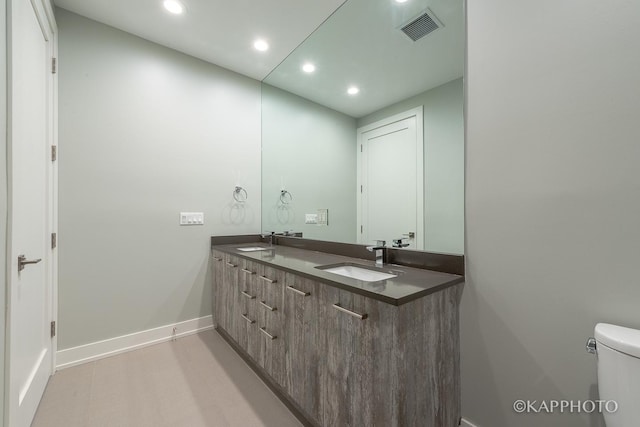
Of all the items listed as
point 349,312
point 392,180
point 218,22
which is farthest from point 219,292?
point 218,22

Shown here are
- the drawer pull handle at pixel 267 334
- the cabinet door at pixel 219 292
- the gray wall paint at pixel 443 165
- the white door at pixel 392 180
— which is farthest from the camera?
the cabinet door at pixel 219 292

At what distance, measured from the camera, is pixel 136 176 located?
7.36 feet

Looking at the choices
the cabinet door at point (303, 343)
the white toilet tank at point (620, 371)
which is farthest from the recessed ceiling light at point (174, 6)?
the white toilet tank at point (620, 371)

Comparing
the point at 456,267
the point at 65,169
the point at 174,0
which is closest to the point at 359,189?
the point at 456,267

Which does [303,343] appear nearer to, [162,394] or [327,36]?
[162,394]

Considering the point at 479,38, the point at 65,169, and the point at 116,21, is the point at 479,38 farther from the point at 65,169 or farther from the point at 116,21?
the point at 65,169

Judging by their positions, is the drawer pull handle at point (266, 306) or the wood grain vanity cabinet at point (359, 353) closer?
the wood grain vanity cabinet at point (359, 353)

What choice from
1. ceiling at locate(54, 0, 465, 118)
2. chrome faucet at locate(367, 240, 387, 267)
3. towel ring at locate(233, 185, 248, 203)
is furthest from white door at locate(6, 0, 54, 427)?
chrome faucet at locate(367, 240, 387, 267)

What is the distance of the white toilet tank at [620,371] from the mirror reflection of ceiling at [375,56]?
1.35 m

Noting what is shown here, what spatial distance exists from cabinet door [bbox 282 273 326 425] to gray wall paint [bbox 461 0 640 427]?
766 mm

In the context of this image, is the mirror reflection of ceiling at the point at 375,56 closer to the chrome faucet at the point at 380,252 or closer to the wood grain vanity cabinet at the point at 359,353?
the chrome faucet at the point at 380,252

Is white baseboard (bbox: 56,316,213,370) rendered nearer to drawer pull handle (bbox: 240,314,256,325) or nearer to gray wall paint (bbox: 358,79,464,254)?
drawer pull handle (bbox: 240,314,256,325)

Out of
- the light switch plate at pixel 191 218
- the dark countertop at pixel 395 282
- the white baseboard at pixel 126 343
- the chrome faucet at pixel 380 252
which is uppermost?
the light switch plate at pixel 191 218

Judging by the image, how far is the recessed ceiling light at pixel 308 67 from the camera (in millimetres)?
2546
